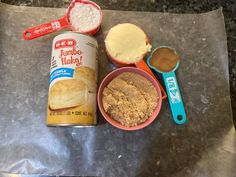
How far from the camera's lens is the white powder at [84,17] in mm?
753

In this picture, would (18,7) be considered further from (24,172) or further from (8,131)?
(24,172)

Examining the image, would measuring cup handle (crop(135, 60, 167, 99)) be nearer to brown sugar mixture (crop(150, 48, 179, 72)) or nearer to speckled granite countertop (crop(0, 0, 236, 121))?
brown sugar mixture (crop(150, 48, 179, 72))

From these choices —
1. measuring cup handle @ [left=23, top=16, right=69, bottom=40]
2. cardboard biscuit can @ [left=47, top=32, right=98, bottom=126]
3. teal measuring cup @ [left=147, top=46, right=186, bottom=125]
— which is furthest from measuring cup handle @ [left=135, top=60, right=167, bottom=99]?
measuring cup handle @ [left=23, top=16, right=69, bottom=40]

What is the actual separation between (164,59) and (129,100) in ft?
0.61

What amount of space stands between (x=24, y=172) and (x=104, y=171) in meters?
0.22

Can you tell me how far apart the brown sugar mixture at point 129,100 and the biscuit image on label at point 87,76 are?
0.04 meters

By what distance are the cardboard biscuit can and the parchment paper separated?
106 mm

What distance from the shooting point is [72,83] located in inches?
25.6

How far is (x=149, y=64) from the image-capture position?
0.76 m

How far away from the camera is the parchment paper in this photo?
723 millimetres

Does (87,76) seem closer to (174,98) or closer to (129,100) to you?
(129,100)

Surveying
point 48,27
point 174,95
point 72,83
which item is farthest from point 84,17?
point 174,95

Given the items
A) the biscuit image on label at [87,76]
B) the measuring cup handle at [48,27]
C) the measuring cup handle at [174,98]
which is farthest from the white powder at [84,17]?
the measuring cup handle at [174,98]

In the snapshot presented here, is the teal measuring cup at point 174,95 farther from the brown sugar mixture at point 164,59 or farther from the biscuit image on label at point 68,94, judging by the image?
the biscuit image on label at point 68,94
